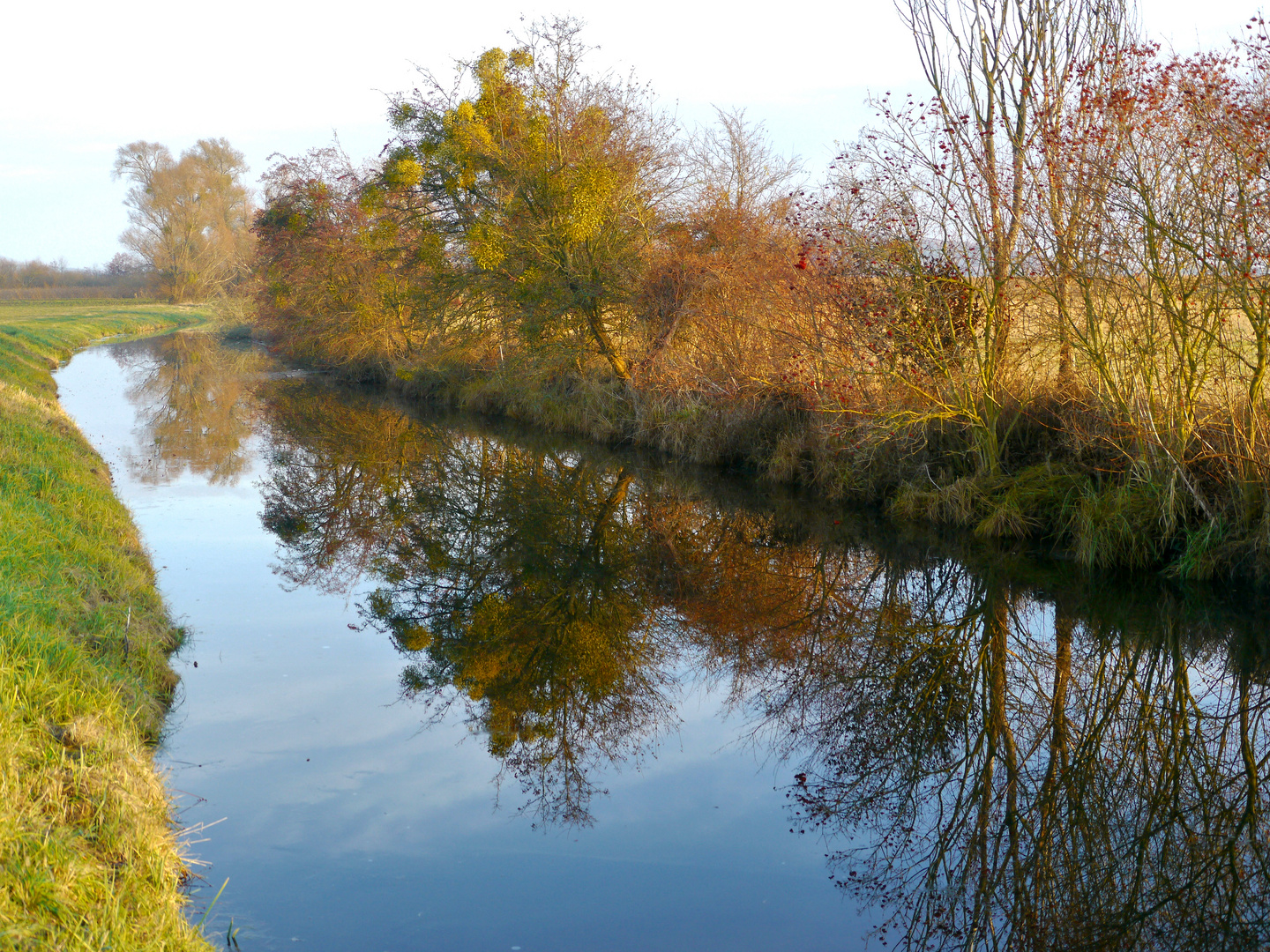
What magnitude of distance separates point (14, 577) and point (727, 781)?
4.86 m

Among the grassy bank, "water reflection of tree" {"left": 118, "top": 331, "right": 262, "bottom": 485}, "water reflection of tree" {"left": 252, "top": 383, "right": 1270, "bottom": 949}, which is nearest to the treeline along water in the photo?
"water reflection of tree" {"left": 252, "top": 383, "right": 1270, "bottom": 949}

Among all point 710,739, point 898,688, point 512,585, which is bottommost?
point 710,739

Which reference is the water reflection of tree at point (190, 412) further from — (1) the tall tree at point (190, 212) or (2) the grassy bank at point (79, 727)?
(1) the tall tree at point (190, 212)

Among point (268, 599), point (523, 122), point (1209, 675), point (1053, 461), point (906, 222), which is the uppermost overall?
point (523, 122)

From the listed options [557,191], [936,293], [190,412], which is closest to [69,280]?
[190,412]

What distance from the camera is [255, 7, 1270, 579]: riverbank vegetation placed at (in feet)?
28.4

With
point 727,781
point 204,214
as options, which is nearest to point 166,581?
point 727,781

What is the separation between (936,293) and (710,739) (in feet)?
22.8

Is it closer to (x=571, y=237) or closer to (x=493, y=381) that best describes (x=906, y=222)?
(x=571, y=237)

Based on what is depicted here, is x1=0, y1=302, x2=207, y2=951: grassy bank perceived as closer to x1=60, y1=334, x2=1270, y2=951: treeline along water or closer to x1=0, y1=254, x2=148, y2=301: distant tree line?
x1=60, y1=334, x2=1270, y2=951: treeline along water

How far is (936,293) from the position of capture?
36.8 feet

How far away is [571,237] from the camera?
17609 millimetres

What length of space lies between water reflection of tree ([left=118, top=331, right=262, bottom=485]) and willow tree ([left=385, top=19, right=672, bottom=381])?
A: 6.17m

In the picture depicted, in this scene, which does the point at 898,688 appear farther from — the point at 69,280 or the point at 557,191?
the point at 69,280
